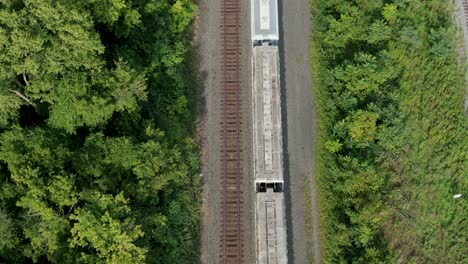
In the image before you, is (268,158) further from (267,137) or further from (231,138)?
(231,138)

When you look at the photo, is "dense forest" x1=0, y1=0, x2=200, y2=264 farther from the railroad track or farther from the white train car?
the white train car

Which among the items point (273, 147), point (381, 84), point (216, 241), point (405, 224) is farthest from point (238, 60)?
point (405, 224)

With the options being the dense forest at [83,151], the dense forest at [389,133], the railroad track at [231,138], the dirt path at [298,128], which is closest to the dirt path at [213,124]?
the railroad track at [231,138]

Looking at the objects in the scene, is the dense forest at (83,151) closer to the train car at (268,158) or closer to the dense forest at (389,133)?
the train car at (268,158)

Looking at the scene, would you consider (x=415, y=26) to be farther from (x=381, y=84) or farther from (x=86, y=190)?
(x=86, y=190)

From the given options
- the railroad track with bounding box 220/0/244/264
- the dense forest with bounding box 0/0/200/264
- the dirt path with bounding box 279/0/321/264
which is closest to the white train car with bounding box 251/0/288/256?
the railroad track with bounding box 220/0/244/264

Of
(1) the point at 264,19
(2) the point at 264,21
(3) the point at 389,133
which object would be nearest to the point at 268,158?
(3) the point at 389,133
